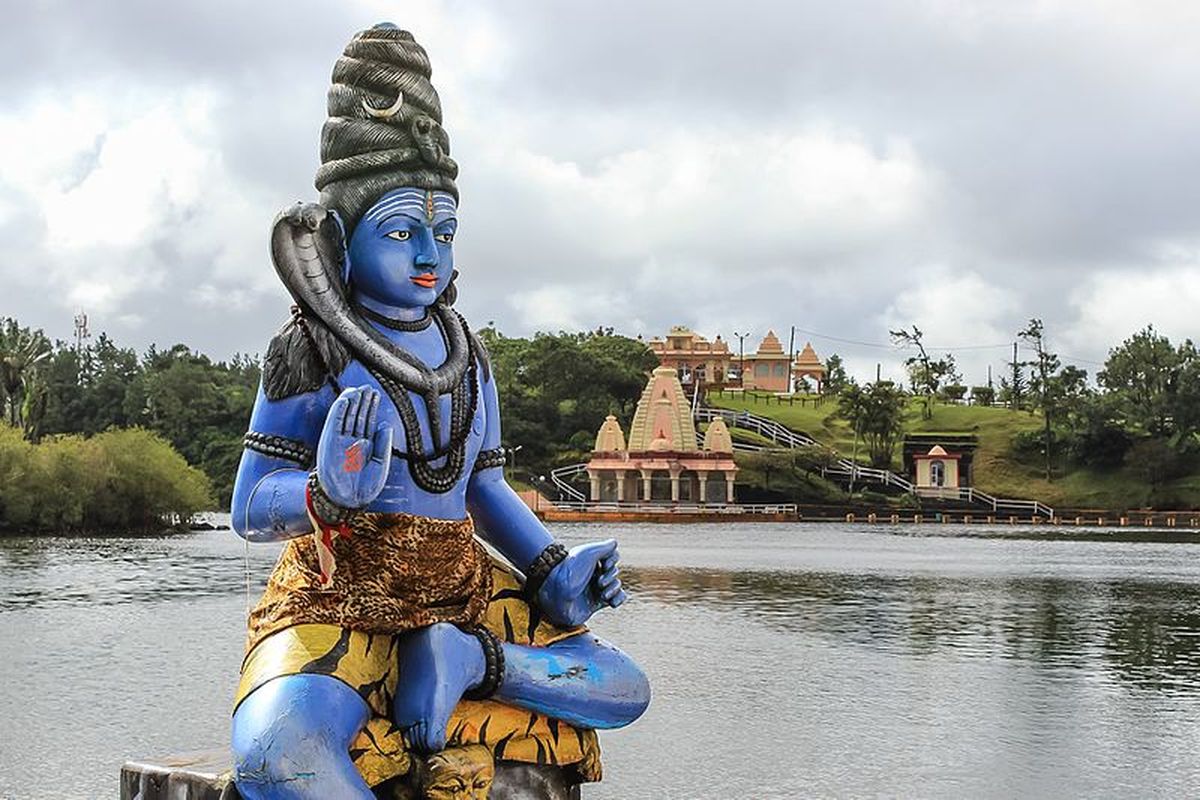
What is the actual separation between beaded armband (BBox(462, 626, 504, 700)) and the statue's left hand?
0.81 feet

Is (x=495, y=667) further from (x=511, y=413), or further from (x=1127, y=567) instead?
(x=511, y=413)

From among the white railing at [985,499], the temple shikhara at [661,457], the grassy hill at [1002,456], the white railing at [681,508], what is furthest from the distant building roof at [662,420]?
the grassy hill at [1002,456]

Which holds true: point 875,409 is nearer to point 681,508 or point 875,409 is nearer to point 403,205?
point 681,508

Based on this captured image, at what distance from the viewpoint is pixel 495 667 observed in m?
3.39

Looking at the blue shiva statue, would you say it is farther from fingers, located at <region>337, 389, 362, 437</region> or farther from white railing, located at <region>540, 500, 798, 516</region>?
white railing, located at <region>540, 500, 798, 516</region>

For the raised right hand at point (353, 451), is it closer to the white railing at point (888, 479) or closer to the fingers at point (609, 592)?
the fingers at point (609, 592)

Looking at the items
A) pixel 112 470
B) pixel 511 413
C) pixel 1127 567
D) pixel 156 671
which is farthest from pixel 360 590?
pixel 511 413

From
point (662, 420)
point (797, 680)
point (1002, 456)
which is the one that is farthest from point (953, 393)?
point (797, 680)

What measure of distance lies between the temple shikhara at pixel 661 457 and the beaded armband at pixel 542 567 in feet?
165

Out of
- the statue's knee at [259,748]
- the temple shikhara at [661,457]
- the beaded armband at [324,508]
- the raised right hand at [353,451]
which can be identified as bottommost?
the statue's knee at [259,748]

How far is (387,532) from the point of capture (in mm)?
3277

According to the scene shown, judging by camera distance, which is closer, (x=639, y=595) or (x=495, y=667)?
(x=495, y=667)

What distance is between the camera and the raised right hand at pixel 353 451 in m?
2.99

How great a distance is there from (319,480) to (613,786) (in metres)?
5.80
